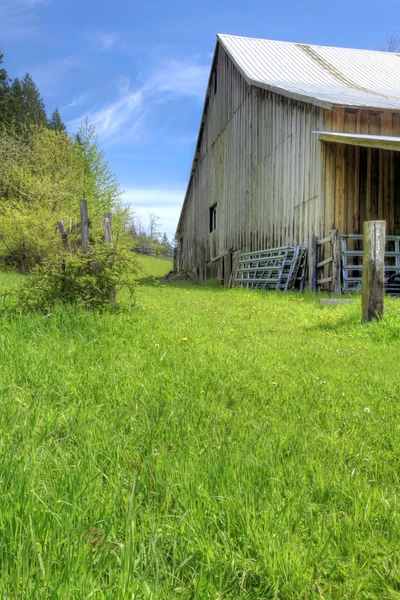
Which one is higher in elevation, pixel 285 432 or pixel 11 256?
pixel 11 256

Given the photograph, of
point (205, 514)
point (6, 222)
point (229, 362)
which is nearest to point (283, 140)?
point (229, 362)

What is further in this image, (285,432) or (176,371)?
(176,371)

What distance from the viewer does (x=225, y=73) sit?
17375 millimetres

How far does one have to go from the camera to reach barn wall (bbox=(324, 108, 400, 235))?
10.0 metres

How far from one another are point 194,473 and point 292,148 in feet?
36.3

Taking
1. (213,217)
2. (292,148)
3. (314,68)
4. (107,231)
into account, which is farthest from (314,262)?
(213,217)

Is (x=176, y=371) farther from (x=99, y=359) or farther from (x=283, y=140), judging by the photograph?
(x=283, y=140)

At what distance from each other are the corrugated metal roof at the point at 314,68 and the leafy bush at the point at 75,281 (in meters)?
7.47

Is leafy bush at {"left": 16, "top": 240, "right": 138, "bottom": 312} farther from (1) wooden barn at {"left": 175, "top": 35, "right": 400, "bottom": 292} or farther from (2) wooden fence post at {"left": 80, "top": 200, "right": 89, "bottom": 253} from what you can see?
(1) wooden barn at {"left": 175, "top": 35, "right": 400, "bottom": 292}

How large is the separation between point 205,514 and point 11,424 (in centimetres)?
125

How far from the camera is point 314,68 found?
48.5 feet

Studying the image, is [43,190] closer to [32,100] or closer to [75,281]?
[75,281]

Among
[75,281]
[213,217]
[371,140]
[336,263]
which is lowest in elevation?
[75,281]

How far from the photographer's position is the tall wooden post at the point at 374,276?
19.2 ft
